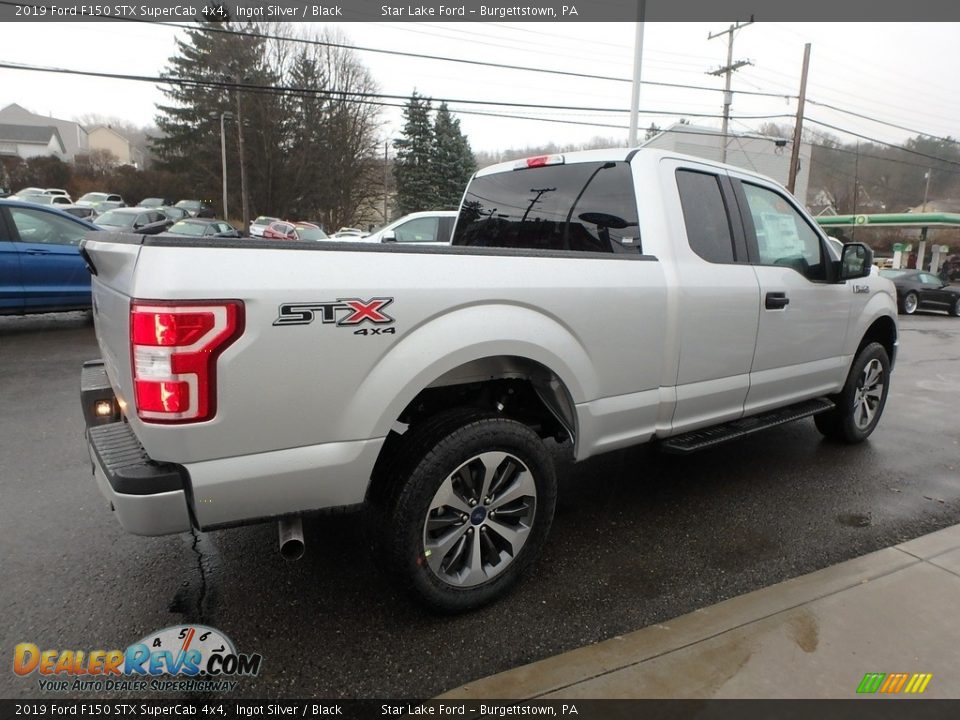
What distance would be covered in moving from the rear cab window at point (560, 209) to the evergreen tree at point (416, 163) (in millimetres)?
40552

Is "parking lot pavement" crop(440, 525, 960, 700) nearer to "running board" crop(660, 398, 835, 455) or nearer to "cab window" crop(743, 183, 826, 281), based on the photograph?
"running board" crop(660, 398, 835, 455)

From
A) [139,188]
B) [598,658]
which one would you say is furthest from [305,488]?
[139,188]

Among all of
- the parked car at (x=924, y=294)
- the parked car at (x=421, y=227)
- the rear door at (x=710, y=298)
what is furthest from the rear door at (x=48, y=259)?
the parked car at (x=924, y=294)

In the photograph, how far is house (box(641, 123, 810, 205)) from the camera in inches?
1634

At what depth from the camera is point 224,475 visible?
196 centimetres

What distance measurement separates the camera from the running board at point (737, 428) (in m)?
3.32

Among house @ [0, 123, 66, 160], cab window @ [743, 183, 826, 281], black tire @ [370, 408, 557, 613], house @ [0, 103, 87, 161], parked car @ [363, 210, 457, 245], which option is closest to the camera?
black tire @ [370, 408, 557, 613]

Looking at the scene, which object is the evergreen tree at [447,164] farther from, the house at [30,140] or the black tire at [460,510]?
the house at [30,140]

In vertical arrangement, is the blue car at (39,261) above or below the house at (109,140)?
below

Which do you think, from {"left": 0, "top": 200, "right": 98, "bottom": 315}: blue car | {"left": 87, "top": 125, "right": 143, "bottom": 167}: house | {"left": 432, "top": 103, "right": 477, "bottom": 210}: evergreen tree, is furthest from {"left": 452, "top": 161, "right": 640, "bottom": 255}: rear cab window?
{"left": 87, "top": 125, "right": 143, "bottom": 167}: house

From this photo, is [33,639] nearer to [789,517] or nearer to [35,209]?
[789,517]

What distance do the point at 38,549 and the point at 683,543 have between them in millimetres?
3347

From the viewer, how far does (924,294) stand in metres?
20.0

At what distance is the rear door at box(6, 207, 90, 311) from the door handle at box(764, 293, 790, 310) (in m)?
8.65
